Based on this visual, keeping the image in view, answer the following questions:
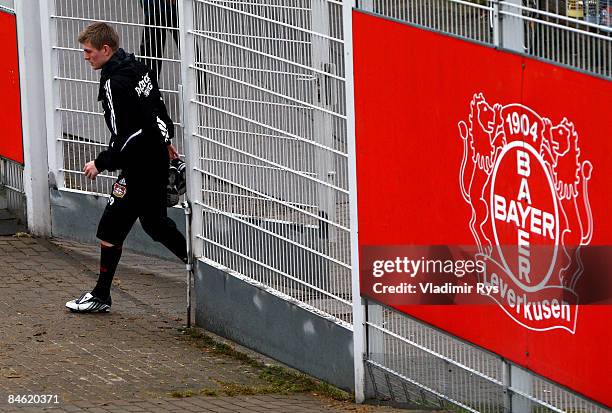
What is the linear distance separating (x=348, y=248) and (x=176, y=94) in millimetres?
3186

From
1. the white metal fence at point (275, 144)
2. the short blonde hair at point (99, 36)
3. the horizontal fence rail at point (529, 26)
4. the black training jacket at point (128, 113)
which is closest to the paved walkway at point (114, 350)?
the white metal fence at point (275, 144)

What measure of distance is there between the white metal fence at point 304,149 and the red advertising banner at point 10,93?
2038 mm

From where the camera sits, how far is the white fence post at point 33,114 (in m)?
11.1

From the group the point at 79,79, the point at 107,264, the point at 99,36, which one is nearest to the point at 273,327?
the point at 107,264

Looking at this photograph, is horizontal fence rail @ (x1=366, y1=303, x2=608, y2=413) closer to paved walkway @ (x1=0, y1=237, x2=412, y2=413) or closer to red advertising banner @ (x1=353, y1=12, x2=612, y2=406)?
red advertising banner @ (x1=353, y1=12, x2=612, y2=406)

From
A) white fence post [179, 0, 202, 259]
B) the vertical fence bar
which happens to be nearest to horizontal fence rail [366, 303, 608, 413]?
white fence post [179, 0, 202, 259]

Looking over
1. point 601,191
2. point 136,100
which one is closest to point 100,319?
point 136,100

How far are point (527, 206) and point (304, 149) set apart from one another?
83.6 inches

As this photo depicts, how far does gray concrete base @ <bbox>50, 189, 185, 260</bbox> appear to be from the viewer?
10.7 m

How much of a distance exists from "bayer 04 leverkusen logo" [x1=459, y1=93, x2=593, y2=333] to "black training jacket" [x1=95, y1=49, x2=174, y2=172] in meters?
3.05

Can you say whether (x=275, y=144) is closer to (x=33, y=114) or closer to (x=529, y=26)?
(x=529, y=26)

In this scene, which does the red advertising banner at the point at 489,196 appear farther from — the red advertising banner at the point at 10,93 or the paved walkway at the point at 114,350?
the red advertising banner at the point at 10,93

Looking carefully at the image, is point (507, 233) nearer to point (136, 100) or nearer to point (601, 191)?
point (601, 191)

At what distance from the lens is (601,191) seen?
5172 millimetres
